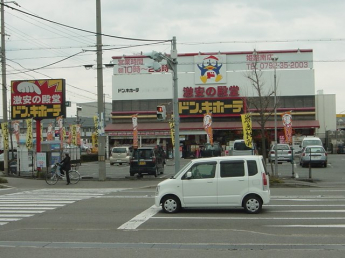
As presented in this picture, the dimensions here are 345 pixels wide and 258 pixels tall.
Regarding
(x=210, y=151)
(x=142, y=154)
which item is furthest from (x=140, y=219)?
Answer: (x=210, y=151)

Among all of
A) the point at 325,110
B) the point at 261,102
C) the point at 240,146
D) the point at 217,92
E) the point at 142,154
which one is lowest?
the point at 142,154

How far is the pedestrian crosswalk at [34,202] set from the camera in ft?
47.5

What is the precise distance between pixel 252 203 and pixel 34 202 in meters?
8.65

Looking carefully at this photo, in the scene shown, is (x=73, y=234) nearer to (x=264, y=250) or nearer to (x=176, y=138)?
(x=264, y=250)

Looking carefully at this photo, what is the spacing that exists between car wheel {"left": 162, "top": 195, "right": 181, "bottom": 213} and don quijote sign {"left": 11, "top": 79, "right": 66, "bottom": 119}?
1751cm

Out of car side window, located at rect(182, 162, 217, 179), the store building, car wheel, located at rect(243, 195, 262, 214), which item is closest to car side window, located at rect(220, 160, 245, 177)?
car side window, located at rect(182, 162, 217, 179)

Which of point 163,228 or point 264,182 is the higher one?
point 264,182

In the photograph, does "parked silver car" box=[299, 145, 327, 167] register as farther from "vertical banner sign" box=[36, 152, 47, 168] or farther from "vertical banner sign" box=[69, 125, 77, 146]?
"vertical banner sign" box=[69, 125, 77, 146]

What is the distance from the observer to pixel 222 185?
13.3 metres

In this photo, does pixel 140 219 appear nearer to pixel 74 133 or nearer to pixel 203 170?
pixel 203 170

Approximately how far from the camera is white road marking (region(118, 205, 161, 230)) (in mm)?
11809

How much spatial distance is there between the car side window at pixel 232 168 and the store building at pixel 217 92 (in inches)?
1585

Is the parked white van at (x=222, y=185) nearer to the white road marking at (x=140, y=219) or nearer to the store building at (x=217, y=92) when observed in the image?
the white road marking at (x=140, y=219)

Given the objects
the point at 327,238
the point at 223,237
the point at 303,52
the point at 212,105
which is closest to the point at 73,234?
the point at 223,237
